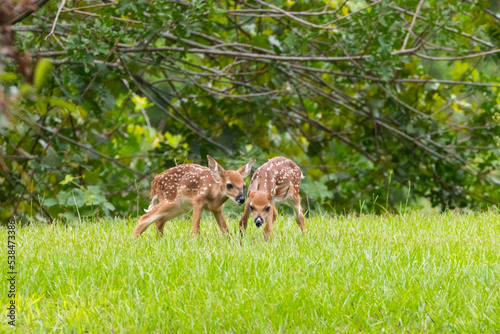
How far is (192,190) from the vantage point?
5113 millimetres

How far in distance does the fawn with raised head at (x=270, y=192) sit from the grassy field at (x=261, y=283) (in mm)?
191

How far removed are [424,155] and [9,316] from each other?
688 centimetres

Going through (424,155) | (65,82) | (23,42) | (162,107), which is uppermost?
(23,42)

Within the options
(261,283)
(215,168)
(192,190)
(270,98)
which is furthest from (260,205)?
(270,98)

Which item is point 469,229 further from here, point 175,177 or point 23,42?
point 23,42

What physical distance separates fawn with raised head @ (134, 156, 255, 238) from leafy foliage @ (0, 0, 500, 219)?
1803mm

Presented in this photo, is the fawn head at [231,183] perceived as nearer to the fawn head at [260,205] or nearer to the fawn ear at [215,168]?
the fawn ear at [215,168]

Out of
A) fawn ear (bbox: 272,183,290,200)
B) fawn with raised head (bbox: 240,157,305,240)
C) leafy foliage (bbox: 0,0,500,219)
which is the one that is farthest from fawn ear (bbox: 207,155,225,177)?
leafy foliage (bbox: 0,0,500,219)

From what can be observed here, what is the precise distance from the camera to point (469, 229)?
5.77 m

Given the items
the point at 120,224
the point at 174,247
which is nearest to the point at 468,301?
the point at 174,247

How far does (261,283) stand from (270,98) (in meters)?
4.76

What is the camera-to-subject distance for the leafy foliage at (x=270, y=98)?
6.95 m

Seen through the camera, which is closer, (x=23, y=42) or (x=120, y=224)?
(x=120, y=224)

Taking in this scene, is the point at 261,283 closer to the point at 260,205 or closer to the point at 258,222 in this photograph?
the point at 258,222
